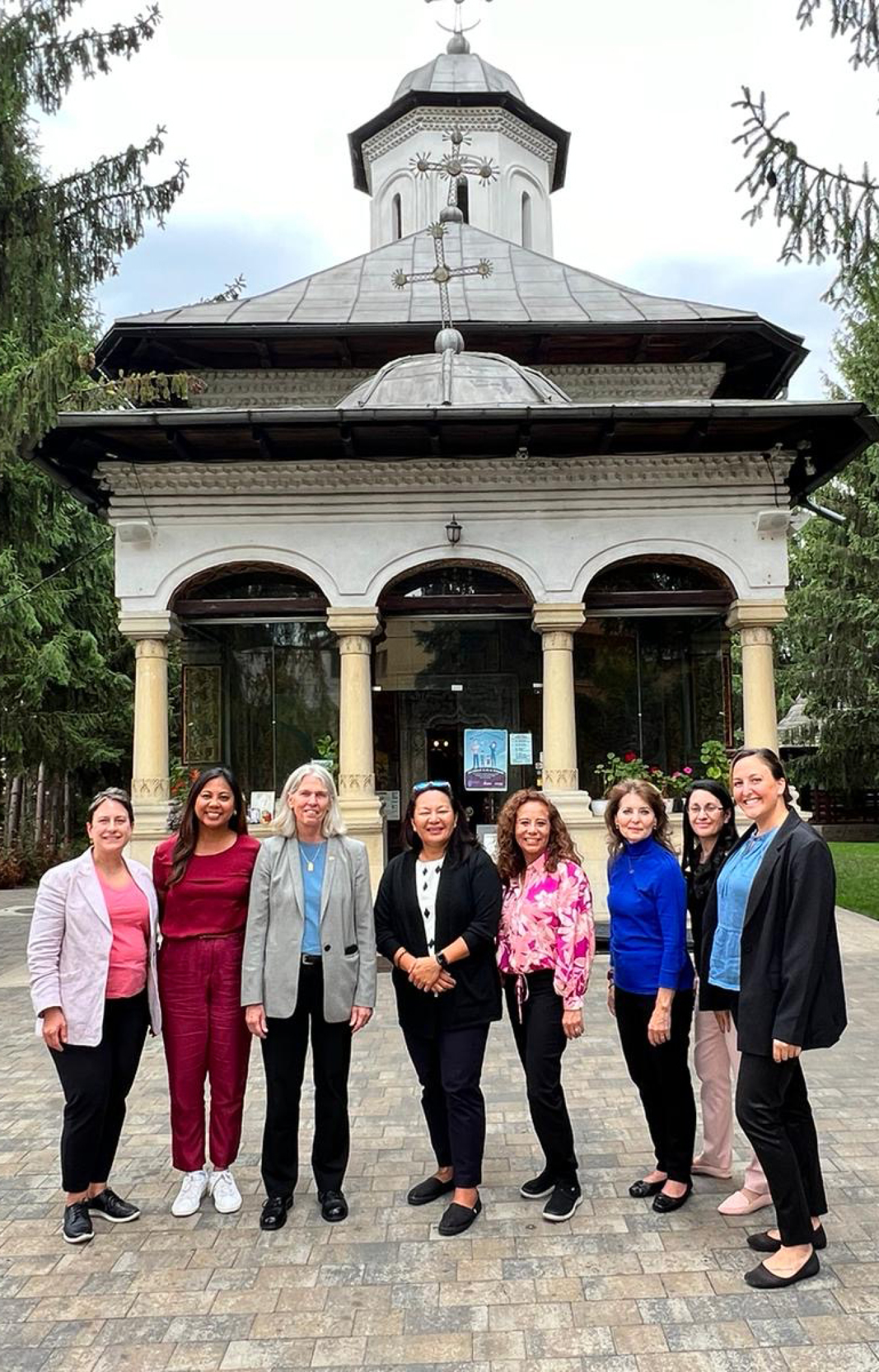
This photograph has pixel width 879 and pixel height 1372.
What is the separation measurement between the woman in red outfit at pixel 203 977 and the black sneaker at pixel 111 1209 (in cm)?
18

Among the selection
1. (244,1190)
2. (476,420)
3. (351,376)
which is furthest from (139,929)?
(351,376)

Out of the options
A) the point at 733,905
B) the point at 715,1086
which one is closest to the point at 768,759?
the point at 733,905

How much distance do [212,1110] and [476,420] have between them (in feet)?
24.7

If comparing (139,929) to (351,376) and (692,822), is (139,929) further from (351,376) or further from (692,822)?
(351,376)

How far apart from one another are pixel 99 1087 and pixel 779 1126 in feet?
8.68

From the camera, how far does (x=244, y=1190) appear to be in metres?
4.68

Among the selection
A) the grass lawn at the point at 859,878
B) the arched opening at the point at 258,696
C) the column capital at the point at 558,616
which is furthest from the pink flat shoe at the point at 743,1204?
the arched opening at the point at 258,696

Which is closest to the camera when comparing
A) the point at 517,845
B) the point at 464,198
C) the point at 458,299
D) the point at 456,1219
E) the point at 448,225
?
the point at 456,1219

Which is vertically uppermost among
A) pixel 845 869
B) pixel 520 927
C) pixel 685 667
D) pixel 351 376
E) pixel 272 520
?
pixel 351 376

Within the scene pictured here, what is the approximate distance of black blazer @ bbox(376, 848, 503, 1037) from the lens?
427cm

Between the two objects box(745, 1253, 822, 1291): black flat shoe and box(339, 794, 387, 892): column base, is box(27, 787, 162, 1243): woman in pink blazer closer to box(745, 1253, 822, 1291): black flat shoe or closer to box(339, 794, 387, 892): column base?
box(745, 1253, 822, 1291): black flat shoe

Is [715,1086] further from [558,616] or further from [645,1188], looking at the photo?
[558,616]

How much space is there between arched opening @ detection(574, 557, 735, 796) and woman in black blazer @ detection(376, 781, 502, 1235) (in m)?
8.34

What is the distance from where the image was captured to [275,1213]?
13.9 ft
